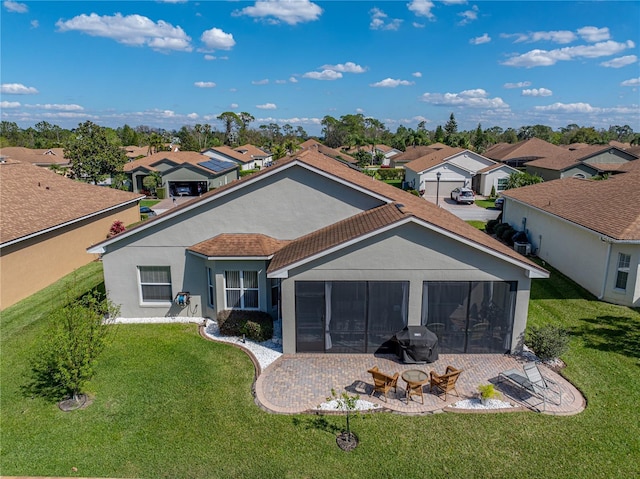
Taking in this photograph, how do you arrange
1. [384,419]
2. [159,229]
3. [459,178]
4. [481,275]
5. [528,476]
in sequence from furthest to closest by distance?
[459,178]
[159,229]
[481,275]
[384,419]
[528,476]

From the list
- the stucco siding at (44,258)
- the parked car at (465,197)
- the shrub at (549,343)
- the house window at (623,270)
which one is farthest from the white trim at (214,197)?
the parked car at (465,197)

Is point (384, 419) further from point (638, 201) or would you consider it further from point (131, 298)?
point (638, 201)

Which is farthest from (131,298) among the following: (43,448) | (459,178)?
(459,178)

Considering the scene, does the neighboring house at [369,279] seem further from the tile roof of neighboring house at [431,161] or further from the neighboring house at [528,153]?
Answer: the neighboring house at [528,153]

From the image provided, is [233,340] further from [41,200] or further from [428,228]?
[41,200]

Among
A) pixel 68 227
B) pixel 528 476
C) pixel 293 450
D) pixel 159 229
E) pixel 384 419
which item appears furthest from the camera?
pixel 68 227

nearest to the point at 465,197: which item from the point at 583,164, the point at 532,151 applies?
the point at 583,164
